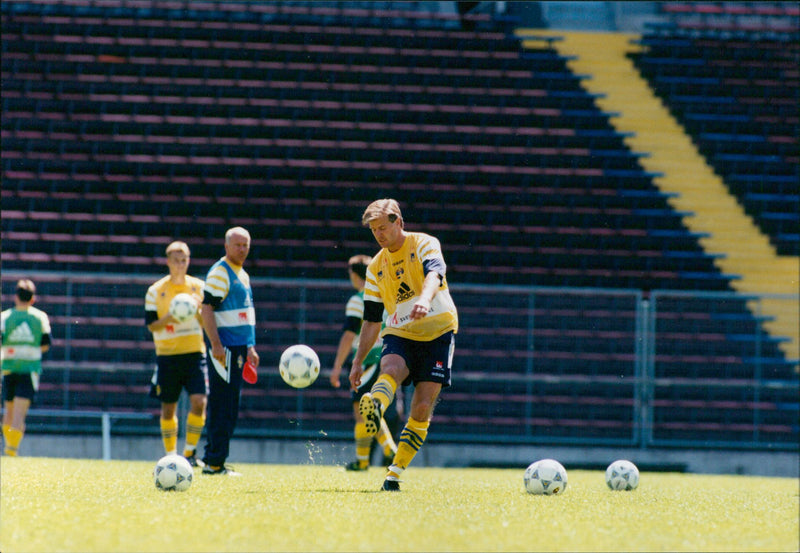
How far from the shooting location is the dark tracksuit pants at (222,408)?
31.5ft

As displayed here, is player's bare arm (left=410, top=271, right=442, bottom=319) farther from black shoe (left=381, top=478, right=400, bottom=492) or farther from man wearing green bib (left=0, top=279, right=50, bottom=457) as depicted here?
man wearing green bib (left=0, top=279, right=50, bottom=457)

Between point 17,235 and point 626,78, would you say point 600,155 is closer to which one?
point 626,78

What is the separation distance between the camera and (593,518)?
233 inches

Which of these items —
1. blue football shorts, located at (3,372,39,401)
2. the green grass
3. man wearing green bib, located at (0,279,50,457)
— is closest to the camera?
the green grass

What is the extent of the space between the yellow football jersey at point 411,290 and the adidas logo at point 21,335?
7.14 meters

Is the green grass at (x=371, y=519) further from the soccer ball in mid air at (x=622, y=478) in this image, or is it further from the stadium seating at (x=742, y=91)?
the stadium seating at (x=742, y=91)

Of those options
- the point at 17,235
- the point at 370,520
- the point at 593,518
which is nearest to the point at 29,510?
the point at 370,520

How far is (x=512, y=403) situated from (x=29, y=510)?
9.60m

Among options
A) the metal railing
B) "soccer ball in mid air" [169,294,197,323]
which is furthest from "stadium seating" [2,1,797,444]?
"soccer ball in mid air" [169,294,197,323]

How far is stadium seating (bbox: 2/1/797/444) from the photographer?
595 inches

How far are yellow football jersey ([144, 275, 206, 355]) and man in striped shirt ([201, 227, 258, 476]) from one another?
111 centimetres

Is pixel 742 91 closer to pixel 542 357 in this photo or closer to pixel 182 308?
pixel 542 357

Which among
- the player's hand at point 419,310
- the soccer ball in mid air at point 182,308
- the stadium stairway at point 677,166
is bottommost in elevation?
the soccer ball in mid air at point 182,308

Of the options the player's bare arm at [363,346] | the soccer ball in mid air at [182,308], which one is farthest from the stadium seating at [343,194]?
the player's bare arm at [363,346]
